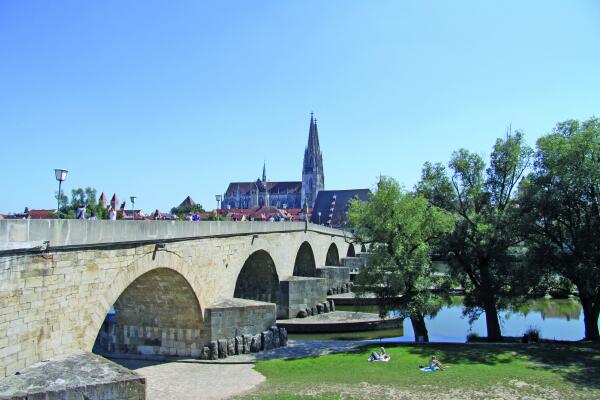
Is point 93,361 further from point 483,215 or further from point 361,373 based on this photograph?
point 483,215

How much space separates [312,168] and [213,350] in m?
113

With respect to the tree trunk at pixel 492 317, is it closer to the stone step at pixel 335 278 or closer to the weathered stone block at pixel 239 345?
the weathered stone block at pixel 239 345

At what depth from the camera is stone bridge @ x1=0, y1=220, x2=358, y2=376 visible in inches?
386

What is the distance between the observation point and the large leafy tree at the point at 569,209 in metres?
19.0

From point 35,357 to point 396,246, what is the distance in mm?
14654

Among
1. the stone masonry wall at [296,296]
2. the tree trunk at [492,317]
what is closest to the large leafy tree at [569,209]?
the tree trunk at [492,317]

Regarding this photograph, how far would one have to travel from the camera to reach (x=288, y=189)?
477ft

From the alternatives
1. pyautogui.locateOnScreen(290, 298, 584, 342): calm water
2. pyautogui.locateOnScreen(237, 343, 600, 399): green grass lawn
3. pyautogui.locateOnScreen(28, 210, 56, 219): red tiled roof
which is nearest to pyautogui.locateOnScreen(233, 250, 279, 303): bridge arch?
pyautogui.locateOnScreen(290, 298, 584, 342): calm water

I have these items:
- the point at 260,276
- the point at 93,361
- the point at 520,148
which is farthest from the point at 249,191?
the point at 93,361

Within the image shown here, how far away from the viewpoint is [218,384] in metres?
15.3

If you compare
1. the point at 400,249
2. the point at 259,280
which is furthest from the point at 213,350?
the point at 259,280

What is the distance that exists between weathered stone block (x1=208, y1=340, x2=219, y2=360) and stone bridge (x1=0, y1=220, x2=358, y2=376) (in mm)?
203

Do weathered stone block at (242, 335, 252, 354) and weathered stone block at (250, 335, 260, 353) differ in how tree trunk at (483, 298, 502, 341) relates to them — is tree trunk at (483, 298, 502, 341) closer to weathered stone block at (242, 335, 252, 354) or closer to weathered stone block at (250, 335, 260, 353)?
weathered stone block at (250, 335, 260, 353)

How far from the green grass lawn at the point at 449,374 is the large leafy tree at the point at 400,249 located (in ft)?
6.60
